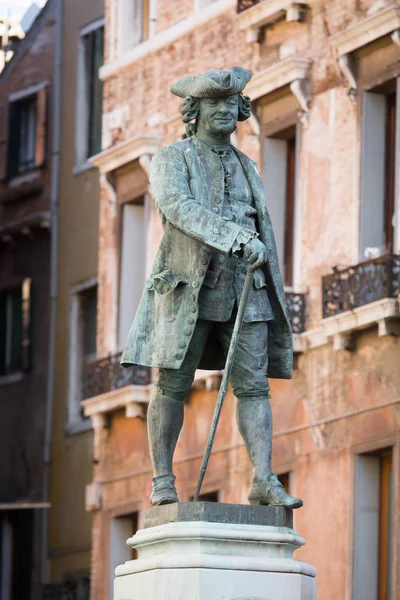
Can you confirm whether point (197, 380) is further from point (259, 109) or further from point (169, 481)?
point (169, 481)

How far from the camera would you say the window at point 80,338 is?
39.5 m

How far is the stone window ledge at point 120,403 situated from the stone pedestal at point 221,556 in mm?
16513

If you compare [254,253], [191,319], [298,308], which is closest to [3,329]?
[298,308]

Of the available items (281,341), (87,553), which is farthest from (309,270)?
(281,341)

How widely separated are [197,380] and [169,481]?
14.7 metres

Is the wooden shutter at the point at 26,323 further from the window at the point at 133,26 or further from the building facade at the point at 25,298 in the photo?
the window at the point at 133,26

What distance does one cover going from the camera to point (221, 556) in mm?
16562

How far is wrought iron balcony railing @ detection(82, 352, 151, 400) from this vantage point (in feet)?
110

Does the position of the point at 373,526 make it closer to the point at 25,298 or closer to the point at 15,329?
the point at 25,298

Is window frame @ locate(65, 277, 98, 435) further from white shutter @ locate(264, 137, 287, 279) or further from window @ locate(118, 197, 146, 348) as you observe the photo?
white shutter @ locate(264, 137, 287, 279)

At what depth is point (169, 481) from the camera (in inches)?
685

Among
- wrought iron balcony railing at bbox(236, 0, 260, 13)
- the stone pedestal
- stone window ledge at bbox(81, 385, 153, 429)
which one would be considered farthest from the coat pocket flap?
stone window ledge at bbox(81, 385, 153, 429)

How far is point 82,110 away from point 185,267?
22930 millimetres

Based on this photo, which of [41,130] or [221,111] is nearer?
[221,111]
